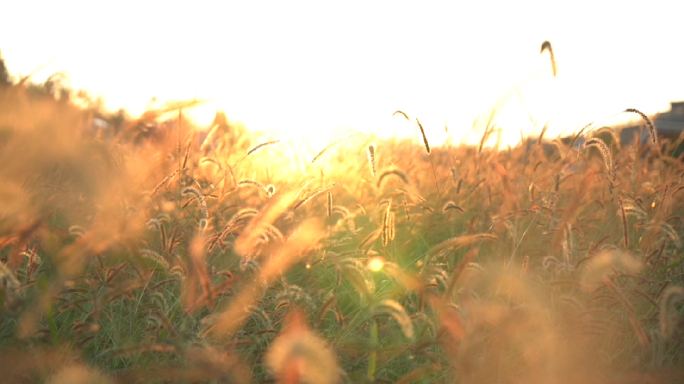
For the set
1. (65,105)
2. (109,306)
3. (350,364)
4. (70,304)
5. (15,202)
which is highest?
(65,105)

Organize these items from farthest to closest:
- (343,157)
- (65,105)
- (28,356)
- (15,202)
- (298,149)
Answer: (343,157) < (298,149) < (65,105) < (15,202) < (28,356)

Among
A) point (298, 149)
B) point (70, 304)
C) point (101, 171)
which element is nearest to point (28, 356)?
point (70, 304)

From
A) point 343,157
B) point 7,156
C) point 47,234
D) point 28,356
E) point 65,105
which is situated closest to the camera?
point 28,356

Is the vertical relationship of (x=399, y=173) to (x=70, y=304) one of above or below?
above

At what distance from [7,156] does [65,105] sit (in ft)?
1.58

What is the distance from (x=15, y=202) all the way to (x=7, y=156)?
206mm

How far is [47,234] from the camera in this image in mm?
1346

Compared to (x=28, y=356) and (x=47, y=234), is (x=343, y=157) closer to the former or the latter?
(x=47, y=234)

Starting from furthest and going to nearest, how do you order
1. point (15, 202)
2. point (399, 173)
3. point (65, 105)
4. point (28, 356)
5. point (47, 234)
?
point (65, 105) → point (15, 202) → point (47, 234) → point (399, 173) → point (28, 356)

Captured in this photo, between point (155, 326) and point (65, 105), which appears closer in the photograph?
point (155, 326)

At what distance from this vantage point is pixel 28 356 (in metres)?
1.13

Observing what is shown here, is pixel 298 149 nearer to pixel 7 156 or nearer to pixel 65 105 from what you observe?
pixel 65 105

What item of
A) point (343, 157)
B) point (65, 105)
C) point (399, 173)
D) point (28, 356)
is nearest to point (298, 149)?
point (343, 157)

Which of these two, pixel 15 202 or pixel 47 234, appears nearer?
pixel 47 234
